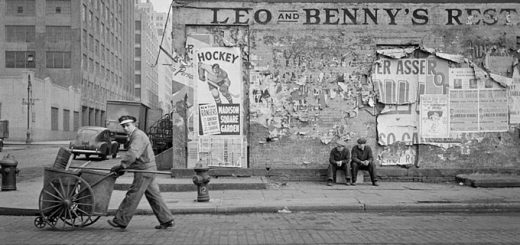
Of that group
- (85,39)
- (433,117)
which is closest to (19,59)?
(85,39)

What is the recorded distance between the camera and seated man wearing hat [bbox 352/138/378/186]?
42.7 ft

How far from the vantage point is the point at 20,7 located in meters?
63.1

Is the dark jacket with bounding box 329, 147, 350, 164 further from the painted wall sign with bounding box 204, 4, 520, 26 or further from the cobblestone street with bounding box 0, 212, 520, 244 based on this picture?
the cobblestone street with bounding box 0, 212, 520, 244

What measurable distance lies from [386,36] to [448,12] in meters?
1.90

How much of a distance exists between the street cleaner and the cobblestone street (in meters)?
0.21

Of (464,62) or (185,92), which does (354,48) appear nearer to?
(464,62)

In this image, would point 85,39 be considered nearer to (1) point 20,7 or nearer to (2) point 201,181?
(1) point 20,7

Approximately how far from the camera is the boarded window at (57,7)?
6353cm

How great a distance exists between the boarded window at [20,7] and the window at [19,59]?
4.96 meters

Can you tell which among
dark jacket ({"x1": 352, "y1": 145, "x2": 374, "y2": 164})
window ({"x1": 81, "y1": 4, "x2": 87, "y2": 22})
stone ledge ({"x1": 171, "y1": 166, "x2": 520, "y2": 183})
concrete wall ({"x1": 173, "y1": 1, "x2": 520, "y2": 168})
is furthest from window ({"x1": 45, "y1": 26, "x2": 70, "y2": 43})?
dark jacket ({"x1": 352, "y1": 145, "x2": 374, "y2": 164})

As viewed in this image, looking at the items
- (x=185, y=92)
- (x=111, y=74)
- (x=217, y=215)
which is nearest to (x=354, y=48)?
(x=185, y=92)

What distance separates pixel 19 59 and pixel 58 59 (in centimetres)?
463

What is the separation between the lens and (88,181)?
784 cm

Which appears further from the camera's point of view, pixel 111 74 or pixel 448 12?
pixel 111 74
